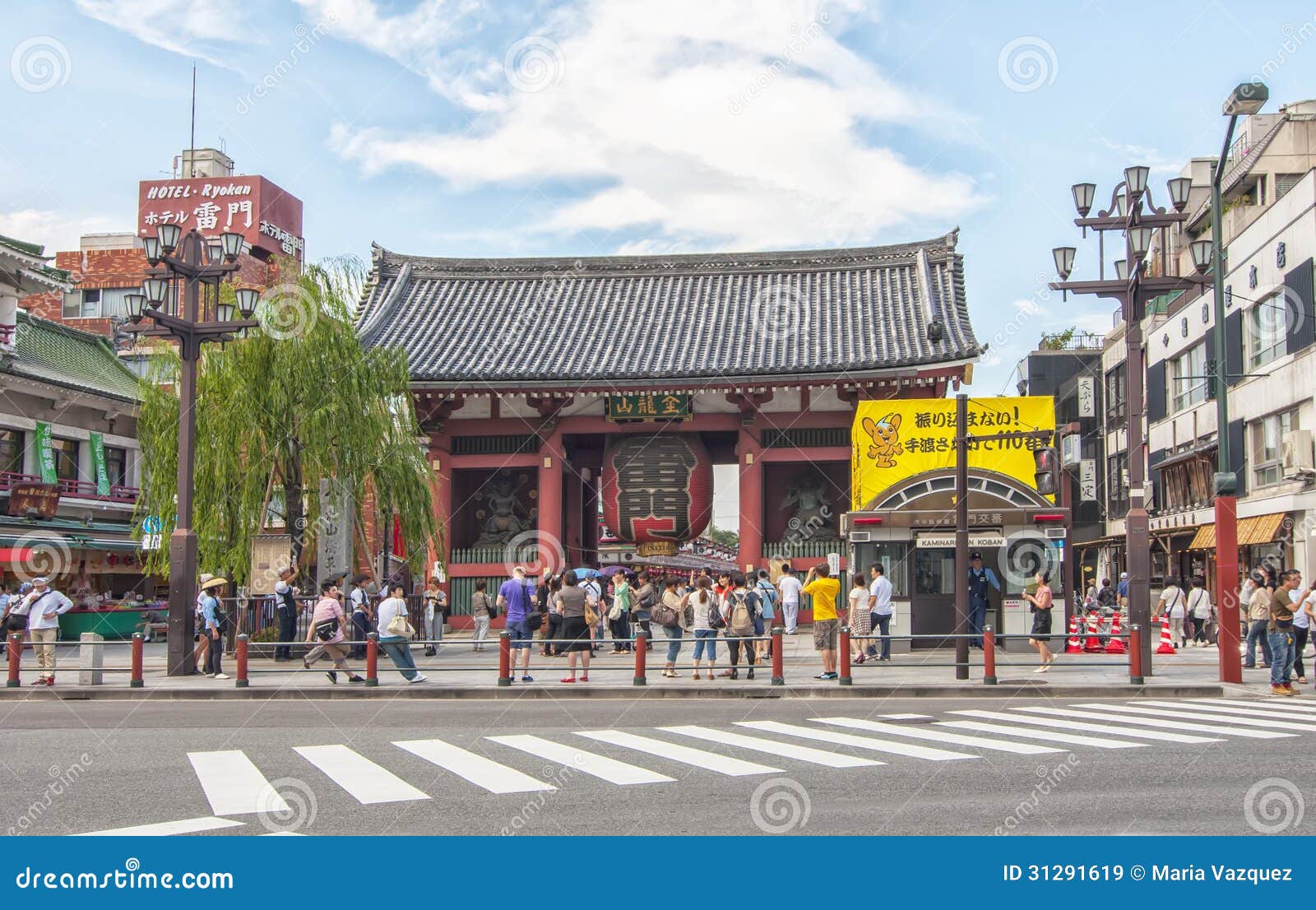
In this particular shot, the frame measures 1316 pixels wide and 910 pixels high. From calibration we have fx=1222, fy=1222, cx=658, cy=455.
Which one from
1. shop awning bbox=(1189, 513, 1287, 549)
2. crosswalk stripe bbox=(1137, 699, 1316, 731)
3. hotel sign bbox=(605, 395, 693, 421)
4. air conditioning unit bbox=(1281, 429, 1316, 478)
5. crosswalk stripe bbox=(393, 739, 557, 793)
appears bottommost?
crosswalk stripe bbox=(1137, 699, 1316, 731)

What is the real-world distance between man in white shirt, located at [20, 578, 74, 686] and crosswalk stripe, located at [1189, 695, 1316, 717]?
674 inches

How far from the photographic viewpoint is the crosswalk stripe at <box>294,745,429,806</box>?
29.0 feet

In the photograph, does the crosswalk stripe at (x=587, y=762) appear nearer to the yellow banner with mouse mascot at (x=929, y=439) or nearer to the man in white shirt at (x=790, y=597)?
the yellow banner with mouse mascot at (x=929, y=439)

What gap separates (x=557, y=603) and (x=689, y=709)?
5.52 metres

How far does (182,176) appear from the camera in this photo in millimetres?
57812

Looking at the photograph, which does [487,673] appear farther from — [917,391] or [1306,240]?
[1306,240]

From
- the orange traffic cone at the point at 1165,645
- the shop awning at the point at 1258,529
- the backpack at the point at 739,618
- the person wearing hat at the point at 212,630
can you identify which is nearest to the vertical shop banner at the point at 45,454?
the person wearing hat at the point at 212,630

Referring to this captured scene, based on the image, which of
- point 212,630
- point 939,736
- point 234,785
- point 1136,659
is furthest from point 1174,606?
point 234,785

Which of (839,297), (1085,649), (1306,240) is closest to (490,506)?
(839,297)

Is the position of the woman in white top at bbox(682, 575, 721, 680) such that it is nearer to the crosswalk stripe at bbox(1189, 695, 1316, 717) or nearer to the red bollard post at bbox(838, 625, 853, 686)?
the red bollard post at bbox(838, 625, 853, 686)

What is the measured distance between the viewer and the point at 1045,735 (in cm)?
1219

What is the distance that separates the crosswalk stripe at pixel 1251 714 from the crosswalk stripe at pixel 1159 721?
500 millimetres

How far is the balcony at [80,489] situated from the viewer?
3388 centimetres

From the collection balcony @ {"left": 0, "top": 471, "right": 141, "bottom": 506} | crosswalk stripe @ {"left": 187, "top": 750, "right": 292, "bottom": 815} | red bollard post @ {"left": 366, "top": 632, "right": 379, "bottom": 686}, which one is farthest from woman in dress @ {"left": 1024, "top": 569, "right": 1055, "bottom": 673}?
balcony @ {"left": 0, "top": 471, "right": 141, "bottom": 506}
